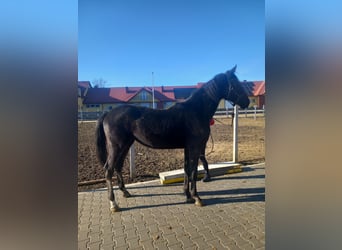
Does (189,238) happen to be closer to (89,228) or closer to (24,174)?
(89,228)

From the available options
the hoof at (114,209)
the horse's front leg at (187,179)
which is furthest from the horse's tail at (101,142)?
the horse's front leg at (187,179)

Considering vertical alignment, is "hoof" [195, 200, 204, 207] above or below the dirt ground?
below

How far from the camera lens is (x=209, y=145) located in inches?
333

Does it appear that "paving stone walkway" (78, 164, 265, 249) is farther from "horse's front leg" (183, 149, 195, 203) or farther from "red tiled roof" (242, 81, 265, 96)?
"red tiled roof" (242, 81, 265, 96)

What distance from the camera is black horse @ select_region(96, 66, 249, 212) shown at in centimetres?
339

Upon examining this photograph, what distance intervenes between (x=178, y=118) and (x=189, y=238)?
63.4 inches

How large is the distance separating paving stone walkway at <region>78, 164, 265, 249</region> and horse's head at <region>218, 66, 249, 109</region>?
4.87ft

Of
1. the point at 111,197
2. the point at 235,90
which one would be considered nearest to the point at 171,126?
the point at 235,90

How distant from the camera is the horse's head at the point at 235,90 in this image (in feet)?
11.2

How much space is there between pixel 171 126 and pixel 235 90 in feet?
3.40

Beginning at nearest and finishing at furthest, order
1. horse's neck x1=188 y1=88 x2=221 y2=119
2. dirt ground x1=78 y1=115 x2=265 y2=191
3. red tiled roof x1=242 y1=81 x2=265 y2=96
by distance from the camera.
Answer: red tiled roof x1=242 y1=81 x2=265 y2=96
horse's neck x1=188 y1=88 x2=221 y2=119
dirt ground x1=78 y1=115 x2=265 y2=191

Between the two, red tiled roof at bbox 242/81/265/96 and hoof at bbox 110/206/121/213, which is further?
hoof at bbox 110/206/121/213

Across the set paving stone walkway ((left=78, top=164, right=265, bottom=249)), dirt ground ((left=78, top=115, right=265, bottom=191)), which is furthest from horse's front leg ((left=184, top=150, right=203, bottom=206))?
dirt ground ((left=78, top=115, right=265, bottom=191))

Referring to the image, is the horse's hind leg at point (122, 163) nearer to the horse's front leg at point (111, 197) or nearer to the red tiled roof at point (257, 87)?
the horse's front leg at point (111, 197)
